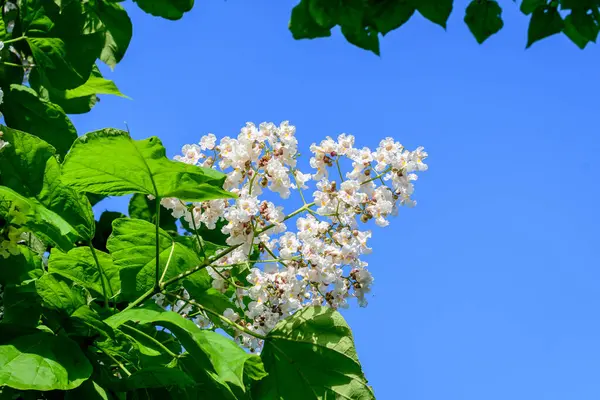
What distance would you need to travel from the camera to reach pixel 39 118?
2.58 m

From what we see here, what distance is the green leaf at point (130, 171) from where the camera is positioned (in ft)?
5.70

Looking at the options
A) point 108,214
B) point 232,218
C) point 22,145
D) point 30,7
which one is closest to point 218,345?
point 232,218

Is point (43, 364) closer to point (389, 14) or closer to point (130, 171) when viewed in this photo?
point (130, 171)

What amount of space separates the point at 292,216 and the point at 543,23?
851 millimetres

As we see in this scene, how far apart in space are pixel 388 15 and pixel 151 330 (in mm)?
1101

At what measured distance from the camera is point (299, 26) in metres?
1.91

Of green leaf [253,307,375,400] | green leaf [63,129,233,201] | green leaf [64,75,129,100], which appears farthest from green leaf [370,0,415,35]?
green leaf [64,75,129,100]

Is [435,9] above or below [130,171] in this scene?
above

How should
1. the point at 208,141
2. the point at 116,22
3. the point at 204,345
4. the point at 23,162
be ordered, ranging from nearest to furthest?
the point at 204,345 → the point at 23,162 → the point at 208,141 → the point at 116,22

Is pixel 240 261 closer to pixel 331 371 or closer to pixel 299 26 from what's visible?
pixel 331 371

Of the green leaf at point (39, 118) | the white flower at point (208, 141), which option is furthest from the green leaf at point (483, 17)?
the green leaf at point (39, 118)

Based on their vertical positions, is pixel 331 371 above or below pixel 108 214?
below

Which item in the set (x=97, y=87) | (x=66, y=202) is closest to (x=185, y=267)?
Result: (x=66, y=202)

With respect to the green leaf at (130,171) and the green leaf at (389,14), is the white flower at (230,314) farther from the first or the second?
the green leaf at (389,14)
